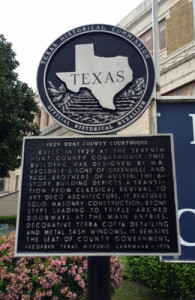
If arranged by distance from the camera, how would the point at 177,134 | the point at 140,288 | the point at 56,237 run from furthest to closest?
the point at 140,288, the point at 177,134, the point at 56,237

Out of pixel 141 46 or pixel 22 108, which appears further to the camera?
pixel 22 108

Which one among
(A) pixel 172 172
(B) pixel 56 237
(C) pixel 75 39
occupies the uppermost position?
(C) pixel 75 39

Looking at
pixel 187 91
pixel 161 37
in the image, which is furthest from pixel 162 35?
pixel 187 91

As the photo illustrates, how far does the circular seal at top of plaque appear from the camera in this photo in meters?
3.68

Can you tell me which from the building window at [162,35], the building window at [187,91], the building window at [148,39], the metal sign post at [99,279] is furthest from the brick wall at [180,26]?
the metal sign post at [99,279]

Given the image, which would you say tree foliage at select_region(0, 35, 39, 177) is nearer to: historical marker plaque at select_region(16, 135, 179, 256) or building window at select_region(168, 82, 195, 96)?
building window at select_region(168, 82, 195, 96)

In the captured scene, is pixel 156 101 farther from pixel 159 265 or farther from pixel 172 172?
pixel 159 265

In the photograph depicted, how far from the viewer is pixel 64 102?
12.2 ft

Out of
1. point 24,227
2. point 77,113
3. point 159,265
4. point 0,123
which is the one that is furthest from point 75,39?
point 0,123

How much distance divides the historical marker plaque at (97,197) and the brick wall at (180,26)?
11471 mm

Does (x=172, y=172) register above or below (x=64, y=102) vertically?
below

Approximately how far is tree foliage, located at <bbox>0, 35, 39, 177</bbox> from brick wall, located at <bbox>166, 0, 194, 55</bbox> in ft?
31.4

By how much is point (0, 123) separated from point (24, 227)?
582 inches

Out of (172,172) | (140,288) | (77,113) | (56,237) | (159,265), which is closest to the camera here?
(56,237)
